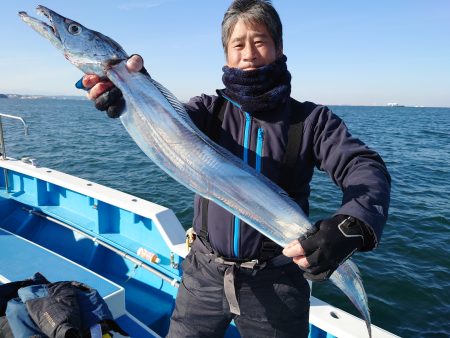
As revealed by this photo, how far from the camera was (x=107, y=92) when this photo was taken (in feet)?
6.75

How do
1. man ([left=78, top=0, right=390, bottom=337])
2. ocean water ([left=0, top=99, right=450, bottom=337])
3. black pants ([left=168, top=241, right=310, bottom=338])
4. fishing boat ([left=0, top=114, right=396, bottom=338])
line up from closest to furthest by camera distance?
man ([left=78, top=0, right=390, bottom=337]), black pants ([left=168, top=241, right=310, bottom=338]), fishing boat ([left=0, top=114, right=396, bottom=338]), ocean water ([left=0, top=99, right=450, bottom=337])

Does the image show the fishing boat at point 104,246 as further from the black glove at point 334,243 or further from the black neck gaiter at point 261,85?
the black neck gaiter at point 261,85

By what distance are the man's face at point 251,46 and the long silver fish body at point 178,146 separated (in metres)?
0.58

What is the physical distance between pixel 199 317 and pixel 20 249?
136 inches

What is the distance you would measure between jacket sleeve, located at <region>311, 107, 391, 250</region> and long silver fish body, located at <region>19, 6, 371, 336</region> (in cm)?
30

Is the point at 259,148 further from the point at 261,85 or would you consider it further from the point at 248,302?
the point at 248,302

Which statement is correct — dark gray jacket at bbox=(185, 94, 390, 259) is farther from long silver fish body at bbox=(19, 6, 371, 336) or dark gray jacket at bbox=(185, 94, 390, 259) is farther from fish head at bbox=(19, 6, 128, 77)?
fish head at bbox=(19, 6, 128, 77)

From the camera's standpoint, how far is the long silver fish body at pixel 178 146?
1957 mm

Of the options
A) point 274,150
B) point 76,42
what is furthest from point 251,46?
point 76,42

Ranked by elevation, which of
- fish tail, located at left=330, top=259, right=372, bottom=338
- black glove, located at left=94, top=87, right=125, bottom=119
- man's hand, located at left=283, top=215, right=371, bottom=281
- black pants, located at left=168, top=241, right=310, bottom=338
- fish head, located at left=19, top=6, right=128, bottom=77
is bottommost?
black pants, located at left=168, top=241, right=310, bottom=338

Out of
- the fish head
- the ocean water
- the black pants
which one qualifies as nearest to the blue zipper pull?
the black pants

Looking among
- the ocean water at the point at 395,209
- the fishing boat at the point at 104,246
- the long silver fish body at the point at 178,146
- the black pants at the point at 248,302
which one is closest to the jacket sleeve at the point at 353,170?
the long silver fish body at the point at 178,146

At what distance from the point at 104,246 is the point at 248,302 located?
13.0 ft

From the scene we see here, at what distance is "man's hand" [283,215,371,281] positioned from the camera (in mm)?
1706
